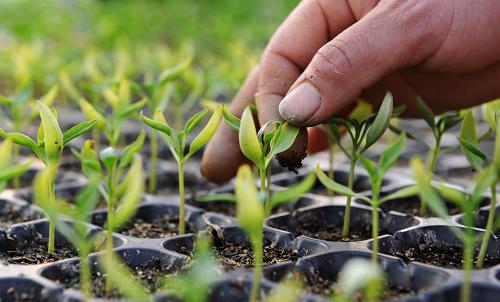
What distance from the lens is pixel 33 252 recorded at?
1.10 meters

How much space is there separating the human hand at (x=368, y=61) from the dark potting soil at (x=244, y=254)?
207 mm

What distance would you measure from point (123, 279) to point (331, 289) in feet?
1.00

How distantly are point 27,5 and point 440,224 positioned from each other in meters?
3.57

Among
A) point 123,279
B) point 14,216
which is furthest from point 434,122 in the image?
point 14,216

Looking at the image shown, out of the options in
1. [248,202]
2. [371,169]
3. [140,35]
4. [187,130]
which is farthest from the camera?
[140,35]

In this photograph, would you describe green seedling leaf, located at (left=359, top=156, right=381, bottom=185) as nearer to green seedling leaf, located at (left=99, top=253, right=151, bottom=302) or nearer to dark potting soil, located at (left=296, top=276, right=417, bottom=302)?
dark potting soil, located at (left=296, top=276, right=417, bottom=302)

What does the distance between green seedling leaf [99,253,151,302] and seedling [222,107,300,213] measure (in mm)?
210

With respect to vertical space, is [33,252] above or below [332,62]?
below

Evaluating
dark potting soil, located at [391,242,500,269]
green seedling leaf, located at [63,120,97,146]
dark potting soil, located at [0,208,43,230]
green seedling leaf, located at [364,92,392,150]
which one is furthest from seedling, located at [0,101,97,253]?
dark potting soil, located at [391,242,500,269]

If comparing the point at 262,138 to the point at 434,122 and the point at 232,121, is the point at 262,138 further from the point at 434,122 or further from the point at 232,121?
the point at 434,122

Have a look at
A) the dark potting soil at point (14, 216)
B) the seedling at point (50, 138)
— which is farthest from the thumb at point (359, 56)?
the dark potting soil at point (14, 216)

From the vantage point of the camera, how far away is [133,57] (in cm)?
295

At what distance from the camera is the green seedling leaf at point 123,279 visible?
71 centimetres

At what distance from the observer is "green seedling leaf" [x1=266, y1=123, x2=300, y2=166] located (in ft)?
3.31
